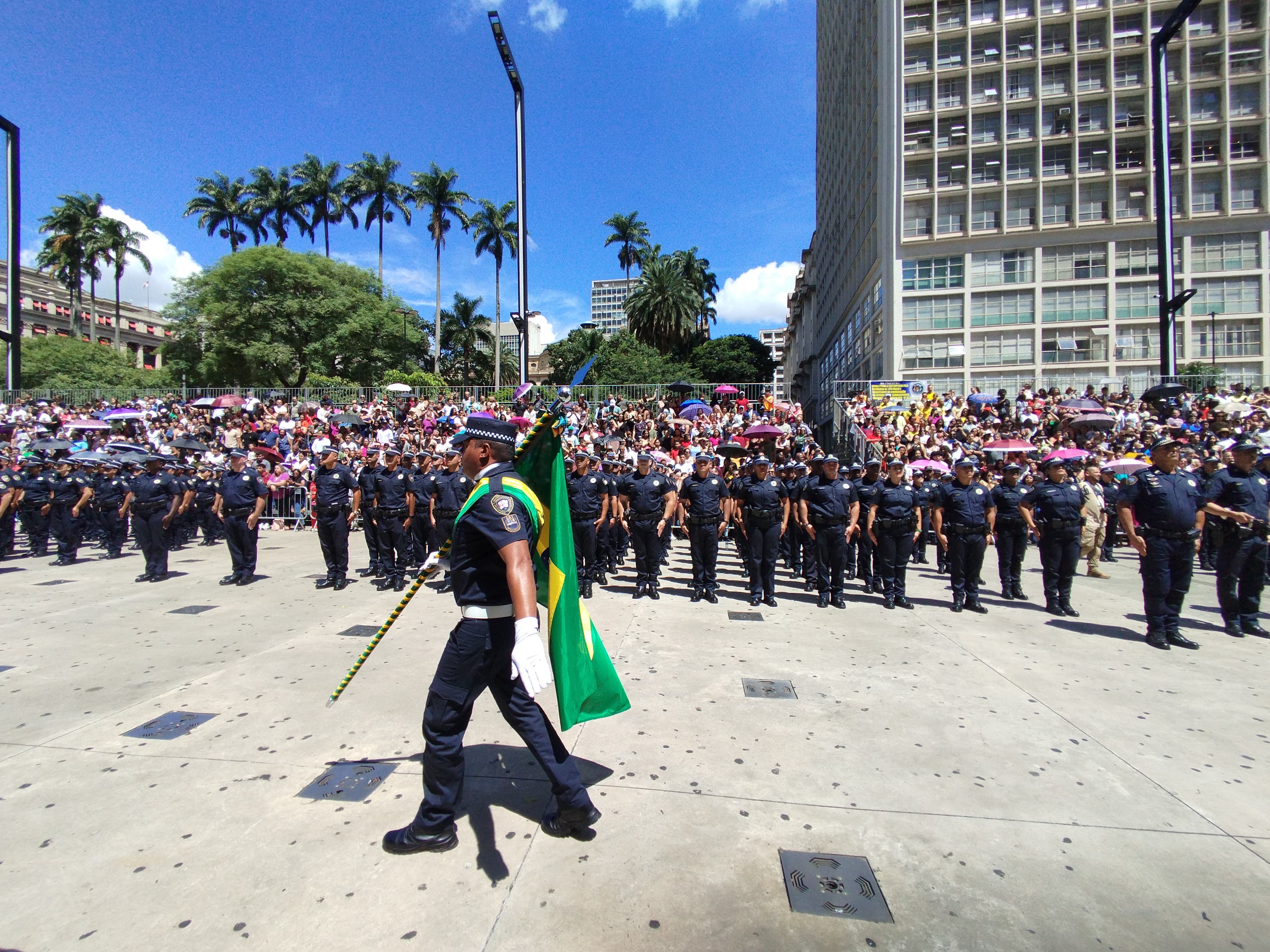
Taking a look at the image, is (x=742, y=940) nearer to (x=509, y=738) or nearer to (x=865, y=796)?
(x=865, y=796)

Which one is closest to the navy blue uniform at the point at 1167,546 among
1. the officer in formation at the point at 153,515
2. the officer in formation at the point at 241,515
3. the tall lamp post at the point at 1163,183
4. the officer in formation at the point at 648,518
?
the officer in formation at the point at 648,518

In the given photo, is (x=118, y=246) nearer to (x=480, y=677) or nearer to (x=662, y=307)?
(x=662, y=307)

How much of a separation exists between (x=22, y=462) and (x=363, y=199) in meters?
42.3

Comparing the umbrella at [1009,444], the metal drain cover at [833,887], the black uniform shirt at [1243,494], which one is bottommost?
the metal drain cover at [833,887]

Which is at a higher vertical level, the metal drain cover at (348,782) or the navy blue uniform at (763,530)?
the navy blue uniform at (763,530)

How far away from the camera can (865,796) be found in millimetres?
3557

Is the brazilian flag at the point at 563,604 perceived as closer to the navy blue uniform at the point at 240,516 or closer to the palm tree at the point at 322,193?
the navy blue uniform at the point at 240,516

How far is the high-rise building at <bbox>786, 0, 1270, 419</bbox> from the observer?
34.4m

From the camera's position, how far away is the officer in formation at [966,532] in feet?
26.8

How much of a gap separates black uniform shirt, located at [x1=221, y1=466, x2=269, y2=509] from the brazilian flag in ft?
25.8

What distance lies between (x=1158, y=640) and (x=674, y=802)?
19.4ft

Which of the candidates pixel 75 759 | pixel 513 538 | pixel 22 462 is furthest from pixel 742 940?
pixel 22 462

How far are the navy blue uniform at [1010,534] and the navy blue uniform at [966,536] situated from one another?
0.34m

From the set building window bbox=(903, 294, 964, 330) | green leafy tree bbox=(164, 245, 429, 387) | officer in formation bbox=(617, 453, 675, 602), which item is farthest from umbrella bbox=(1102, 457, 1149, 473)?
green leafy tree bbox=(164, 245, 429, 387)
